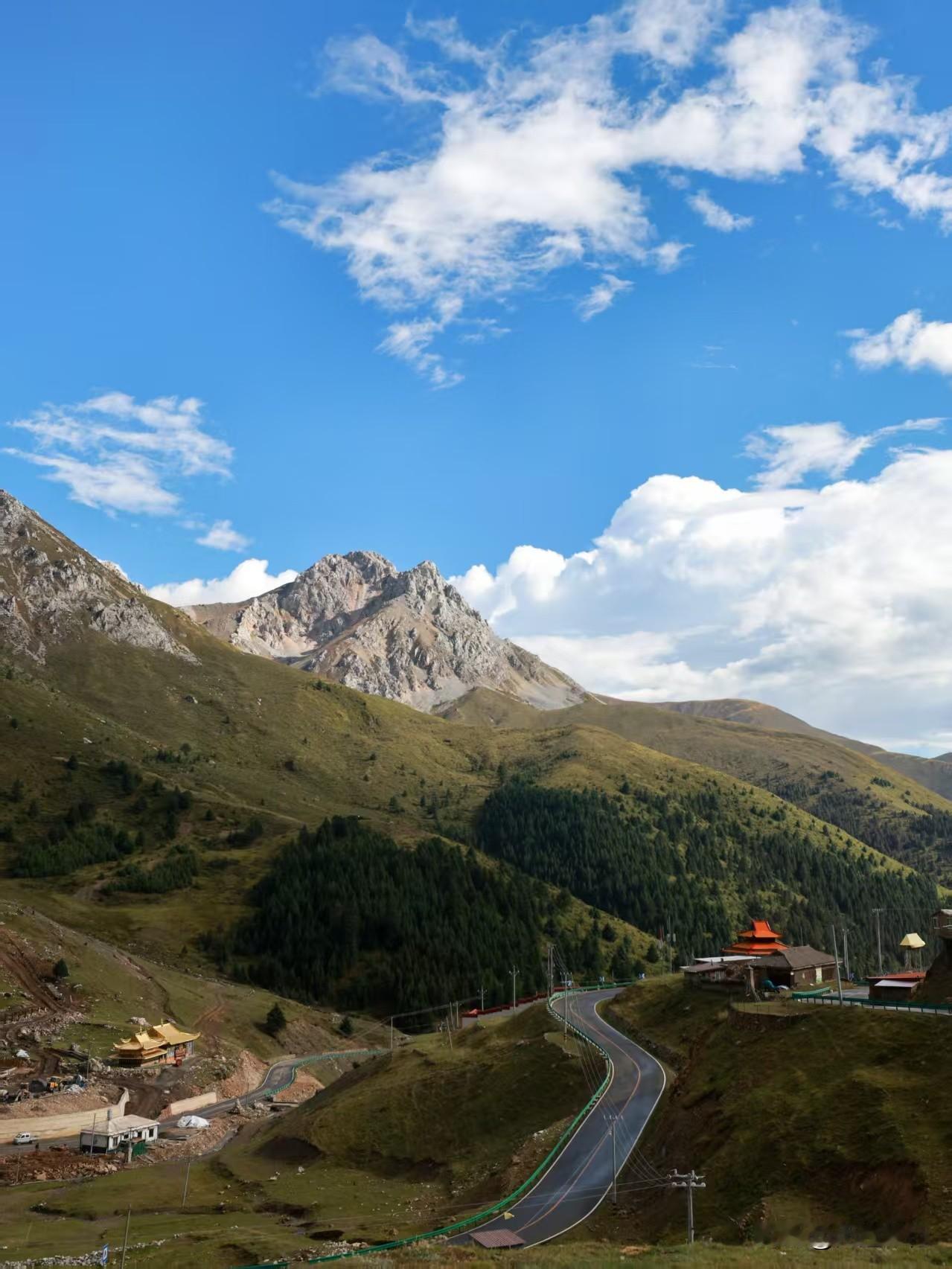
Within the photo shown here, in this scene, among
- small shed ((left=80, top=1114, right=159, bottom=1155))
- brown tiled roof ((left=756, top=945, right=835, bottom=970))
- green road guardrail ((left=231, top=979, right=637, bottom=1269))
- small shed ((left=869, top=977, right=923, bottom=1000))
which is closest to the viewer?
green road guardrail ((left=231, top=979, right=637, bottom=1269))

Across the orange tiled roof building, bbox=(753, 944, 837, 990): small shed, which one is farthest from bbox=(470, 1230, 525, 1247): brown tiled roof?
the orange tiled roof building

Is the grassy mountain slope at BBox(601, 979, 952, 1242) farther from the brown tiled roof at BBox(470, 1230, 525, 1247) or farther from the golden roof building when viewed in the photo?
the golden roof building

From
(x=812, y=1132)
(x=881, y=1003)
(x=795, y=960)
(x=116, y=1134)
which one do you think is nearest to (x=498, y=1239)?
(x=812, y=1132)

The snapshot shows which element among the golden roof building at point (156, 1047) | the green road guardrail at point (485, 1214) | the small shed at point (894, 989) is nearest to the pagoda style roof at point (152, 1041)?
the golden roof building at point (156, 1047)

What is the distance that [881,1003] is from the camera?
65.8 meters

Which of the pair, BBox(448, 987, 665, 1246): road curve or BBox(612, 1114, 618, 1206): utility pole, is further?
BBox(612, 1114, 618, 1206): utility pole

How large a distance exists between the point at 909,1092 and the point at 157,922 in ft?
585

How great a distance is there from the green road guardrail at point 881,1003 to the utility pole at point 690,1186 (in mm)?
18120

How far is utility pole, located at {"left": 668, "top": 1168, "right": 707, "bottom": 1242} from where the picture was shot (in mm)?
45750

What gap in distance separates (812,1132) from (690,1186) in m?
9.67

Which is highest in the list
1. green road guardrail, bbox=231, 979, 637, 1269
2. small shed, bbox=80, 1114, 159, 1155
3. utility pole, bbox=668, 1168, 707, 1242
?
utility pole, bbox=668, 1168, 707, 1242

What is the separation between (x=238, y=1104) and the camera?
118m

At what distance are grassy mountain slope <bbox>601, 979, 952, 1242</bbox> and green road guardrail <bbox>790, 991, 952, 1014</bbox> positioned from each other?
2078 mm

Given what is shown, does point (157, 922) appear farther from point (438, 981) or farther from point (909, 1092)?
point (909, 1092)
